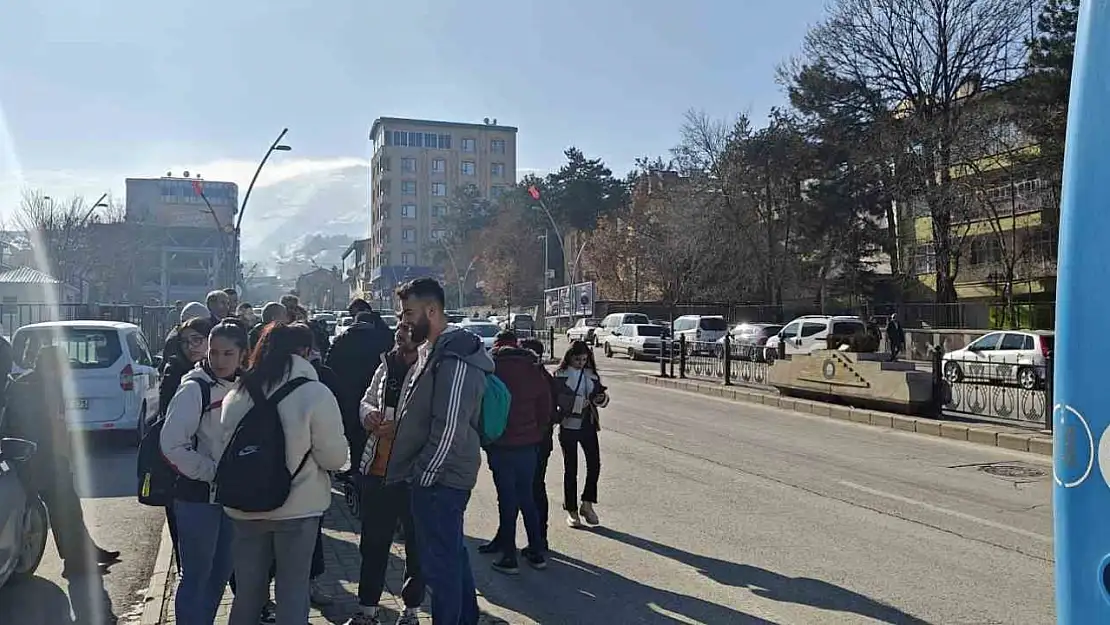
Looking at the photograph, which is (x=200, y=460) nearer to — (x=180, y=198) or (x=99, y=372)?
(x=99, y=372)

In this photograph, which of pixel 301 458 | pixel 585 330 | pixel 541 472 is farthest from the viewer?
pixel 585 330

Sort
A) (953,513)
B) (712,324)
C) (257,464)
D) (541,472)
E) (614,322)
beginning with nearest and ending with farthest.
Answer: (257,464), (541,472), (953,513), (712,324), (614,322)

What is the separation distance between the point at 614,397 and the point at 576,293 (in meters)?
30.0

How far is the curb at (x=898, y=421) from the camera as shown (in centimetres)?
1403

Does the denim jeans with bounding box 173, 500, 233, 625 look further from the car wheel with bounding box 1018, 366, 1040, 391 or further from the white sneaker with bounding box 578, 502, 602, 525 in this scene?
the car wheel with bounding box 1018, 366, 1040, 391

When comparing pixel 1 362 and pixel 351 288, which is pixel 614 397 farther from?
pixel 351 288

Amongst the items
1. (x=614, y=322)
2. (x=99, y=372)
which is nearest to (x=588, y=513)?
(x=99, y=372)

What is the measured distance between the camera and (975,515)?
9.20 metres

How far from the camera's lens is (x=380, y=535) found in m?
5.44

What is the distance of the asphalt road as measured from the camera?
6.22m

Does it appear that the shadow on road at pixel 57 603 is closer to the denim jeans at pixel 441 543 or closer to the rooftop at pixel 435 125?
the denim jeans at pixel 441 543

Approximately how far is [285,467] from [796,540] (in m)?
5.16

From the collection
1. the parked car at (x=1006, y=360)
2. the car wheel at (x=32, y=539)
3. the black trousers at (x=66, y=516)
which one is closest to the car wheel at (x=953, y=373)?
the parked car at (x=1006, y=360)

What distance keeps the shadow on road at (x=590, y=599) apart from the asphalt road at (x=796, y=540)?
0.01 metres
